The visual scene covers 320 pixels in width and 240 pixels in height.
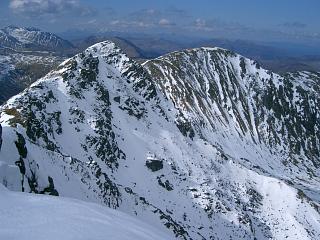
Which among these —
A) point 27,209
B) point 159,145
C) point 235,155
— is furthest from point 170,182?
point 27,209

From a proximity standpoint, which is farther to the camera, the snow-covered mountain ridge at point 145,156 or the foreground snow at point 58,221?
the snow-covered mountain ridge at point 145,156

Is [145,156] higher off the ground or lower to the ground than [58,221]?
lower

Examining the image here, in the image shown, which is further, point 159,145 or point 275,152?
point 275,152

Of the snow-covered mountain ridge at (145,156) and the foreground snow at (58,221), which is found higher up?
the foreground snow at (58,221)

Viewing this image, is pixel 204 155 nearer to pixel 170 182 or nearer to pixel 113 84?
pixel 170 182

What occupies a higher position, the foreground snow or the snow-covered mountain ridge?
the foreground snow

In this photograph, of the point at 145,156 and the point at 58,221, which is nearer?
the point at 58,221

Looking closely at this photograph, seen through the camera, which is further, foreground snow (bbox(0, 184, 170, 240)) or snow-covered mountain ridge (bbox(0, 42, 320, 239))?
snow-covered mountain ridge (bbox(0, 42, 320, 239))

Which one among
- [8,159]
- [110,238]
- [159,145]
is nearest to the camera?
[110,238]
